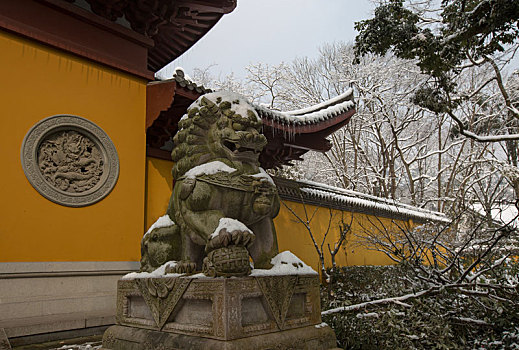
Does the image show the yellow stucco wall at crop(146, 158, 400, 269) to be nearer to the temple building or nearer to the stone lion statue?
the temple building

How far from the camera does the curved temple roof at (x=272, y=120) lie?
5.70m

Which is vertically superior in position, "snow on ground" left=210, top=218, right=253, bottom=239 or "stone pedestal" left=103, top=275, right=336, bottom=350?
"snow on ground" left=210, top=218, right=253, bottom=239

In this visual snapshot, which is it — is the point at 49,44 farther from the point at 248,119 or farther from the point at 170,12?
the point at 248,119

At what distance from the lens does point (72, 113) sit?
514 centimetres

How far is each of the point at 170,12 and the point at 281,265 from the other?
15.0ft

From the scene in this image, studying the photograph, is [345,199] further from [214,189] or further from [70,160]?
[214,189]

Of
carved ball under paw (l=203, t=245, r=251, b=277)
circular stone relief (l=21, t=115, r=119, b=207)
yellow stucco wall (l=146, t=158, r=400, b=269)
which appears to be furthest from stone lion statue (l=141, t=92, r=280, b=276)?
yellow stucco wall (l=146, t=158, r=400, b=269)

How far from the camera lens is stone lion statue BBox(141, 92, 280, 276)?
3002mm

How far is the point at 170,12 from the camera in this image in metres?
6.07

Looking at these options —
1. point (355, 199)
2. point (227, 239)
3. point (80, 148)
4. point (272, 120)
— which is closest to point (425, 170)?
point (355, 199)

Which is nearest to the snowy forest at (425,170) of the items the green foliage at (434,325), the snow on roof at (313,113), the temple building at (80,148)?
the green foliage at (434,325)

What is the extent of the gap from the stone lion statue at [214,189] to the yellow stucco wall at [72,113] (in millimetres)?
2121

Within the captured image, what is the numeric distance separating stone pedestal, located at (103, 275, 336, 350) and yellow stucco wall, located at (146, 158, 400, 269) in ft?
9.23

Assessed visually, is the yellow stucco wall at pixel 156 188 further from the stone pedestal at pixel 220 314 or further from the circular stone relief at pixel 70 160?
the stone pedestal at pixel 220 314
